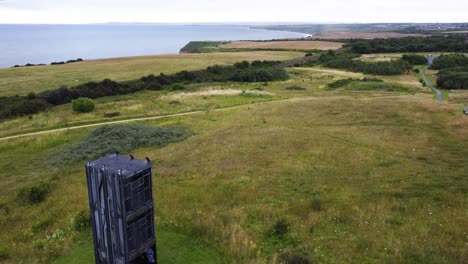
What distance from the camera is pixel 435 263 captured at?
1071cm

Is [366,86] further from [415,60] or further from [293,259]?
[293,259]

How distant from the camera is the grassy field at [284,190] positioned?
11.9 meters

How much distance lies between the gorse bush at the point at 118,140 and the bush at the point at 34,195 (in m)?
6.21

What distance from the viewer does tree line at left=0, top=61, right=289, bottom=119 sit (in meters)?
44.6

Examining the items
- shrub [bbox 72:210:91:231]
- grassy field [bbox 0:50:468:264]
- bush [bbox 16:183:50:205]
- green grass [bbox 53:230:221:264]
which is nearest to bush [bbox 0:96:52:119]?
grassy field [bbox 0:50:468:264]

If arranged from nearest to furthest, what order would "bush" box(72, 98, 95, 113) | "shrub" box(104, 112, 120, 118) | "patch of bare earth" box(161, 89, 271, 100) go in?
1. "shrub" box(104, 112, 120, 118)
2. "bush" box(72, 98, 95, 113)
3. "patch of bare earth" box(161, 89, 271, 100)

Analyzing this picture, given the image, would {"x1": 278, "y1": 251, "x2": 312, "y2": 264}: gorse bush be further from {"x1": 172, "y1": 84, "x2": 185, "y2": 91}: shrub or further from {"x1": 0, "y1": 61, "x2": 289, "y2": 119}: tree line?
{"x1": 172, "y1": 84, "x2": 185, "y2": 91}: shrub

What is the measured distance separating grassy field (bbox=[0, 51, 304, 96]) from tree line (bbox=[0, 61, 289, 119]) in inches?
253

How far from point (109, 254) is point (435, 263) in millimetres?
9275

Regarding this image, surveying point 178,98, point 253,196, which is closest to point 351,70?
point 178,98

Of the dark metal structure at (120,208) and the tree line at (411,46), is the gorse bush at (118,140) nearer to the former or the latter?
the dark metal structure at (120,208)

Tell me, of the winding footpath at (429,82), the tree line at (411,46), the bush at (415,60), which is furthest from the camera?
the tree line at (411,46)

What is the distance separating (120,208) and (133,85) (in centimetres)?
5380

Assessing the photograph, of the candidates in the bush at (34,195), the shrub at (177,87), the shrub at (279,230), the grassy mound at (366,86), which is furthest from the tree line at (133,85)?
the shrub at (279,230)
